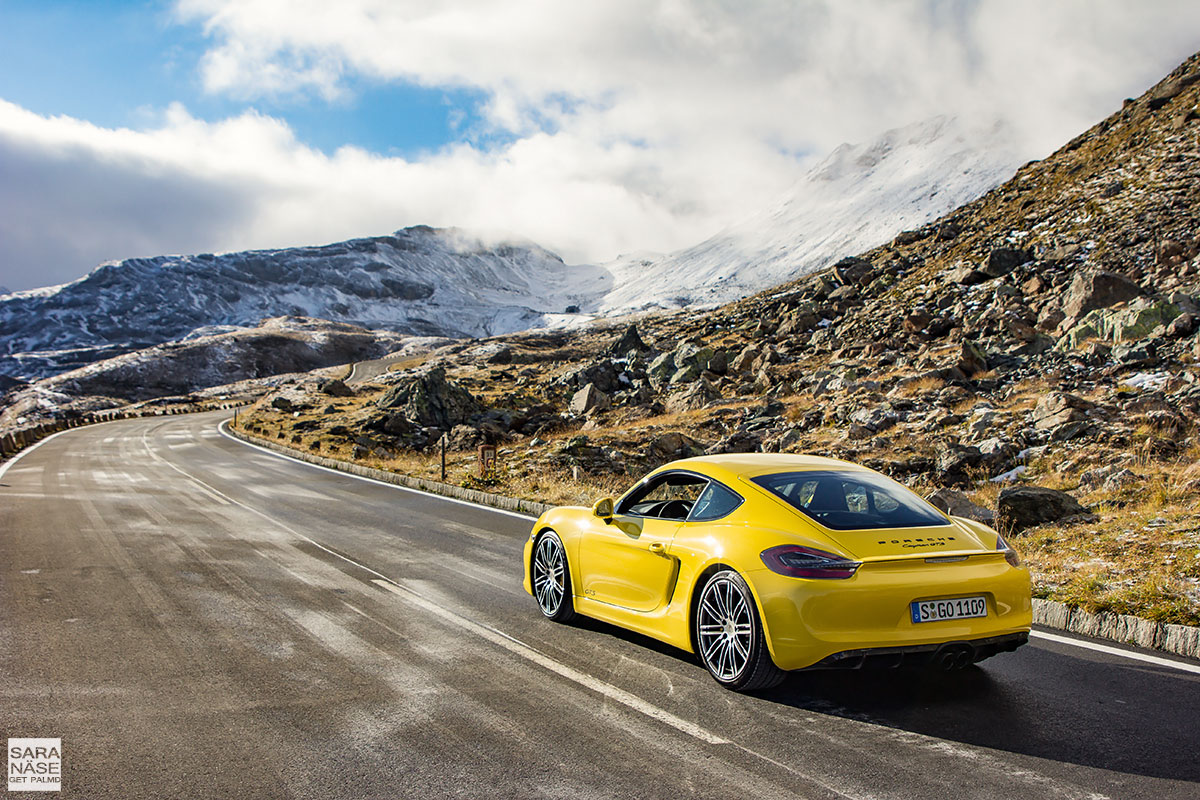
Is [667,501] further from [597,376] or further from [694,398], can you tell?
[597,376]

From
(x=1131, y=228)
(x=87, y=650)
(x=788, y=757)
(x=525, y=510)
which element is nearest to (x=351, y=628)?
(x=87, y=650)

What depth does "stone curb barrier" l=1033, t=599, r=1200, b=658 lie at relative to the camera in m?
5.81

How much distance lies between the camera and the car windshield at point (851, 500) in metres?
5.23

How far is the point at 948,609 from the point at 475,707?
2.76m

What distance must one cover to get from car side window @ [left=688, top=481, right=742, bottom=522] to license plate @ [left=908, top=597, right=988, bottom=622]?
127 centimetres

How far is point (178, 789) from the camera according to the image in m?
3.72

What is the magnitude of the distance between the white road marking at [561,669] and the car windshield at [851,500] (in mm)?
1482

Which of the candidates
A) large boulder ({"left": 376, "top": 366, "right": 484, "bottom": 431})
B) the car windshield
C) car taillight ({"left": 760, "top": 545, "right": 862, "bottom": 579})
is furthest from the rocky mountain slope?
car taillight ({"left": 760, "top": 545, "right": 862, "bottom": 579})

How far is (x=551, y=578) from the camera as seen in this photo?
6.92 meters

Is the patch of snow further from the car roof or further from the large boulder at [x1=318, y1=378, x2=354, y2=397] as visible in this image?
the large boulder at [x1=318, y1=378, x2=354, y2=397]

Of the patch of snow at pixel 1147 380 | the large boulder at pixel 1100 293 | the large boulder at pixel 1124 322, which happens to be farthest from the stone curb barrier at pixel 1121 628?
the large boulder at pixel 1100 293

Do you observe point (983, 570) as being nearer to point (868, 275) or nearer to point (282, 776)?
point (282, 776)

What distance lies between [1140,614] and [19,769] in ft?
23.5

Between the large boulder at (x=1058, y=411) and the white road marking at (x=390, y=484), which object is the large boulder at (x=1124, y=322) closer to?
the large boulder at (x=1058, y=411)
